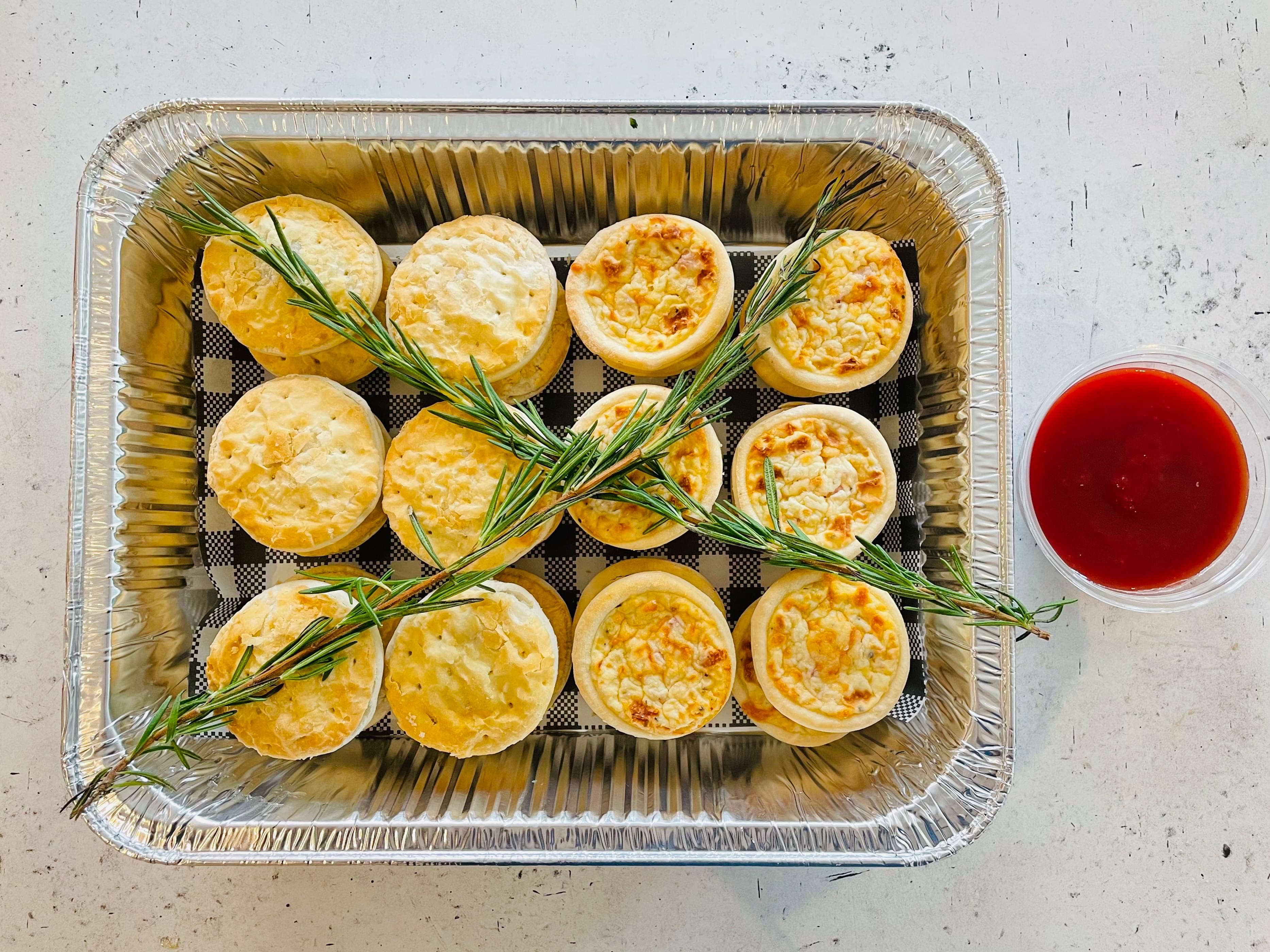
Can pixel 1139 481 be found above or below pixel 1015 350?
below

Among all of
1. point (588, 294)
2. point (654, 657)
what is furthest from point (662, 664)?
point (588, 294)

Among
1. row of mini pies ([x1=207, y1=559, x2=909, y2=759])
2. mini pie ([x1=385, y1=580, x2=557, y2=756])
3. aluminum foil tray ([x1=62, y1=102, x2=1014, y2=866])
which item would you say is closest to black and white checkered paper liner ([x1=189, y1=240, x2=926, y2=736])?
aluminum foil tray ([x1=62, y1=102, x2=1014, y2=866])

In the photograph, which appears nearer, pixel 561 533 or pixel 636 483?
pixel 636 483

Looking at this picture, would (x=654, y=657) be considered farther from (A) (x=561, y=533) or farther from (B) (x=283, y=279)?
(B) (x=283, y=279)

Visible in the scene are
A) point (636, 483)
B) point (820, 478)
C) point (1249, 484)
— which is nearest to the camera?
point (636, 483)

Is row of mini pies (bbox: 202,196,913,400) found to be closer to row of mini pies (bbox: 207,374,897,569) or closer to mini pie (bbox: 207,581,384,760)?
row of mini pies (bbox: 207,374,897,569)

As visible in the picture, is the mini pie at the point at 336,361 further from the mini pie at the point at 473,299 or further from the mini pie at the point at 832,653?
the mini pie at the point at 832,653

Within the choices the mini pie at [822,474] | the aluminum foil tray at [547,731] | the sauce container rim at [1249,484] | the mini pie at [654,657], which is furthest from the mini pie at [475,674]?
the sauce container rim at [1249,484]
